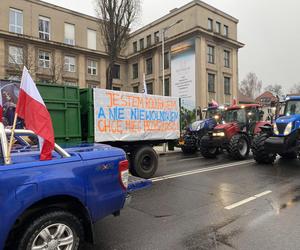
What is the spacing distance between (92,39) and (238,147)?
3203 cm

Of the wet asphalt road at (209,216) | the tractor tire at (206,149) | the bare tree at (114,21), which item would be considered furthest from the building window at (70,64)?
the wet asphalt road at (209,216)

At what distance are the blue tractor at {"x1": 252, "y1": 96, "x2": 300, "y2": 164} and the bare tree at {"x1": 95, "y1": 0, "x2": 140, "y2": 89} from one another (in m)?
17.0

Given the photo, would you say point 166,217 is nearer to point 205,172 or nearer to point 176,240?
point 176,240

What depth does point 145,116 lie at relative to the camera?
9.02 m

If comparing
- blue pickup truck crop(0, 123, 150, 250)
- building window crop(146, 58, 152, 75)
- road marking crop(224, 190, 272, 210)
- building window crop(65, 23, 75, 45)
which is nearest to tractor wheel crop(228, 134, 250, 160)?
road marking crop(224, 190, 272, 210)

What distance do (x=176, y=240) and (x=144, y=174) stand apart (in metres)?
4.64

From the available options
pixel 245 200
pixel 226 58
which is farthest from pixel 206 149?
pixel 226 58

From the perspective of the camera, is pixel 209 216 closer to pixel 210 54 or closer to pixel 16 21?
pixel 210 54

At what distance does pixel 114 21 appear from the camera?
83.1 ft

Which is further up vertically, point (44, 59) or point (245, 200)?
point (44, 59)

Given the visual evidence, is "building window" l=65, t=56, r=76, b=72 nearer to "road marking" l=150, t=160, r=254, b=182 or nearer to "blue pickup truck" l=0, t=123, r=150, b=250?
"road marking" l=150, t=160, r=254, b=182

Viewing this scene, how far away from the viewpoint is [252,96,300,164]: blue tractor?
10.0 meters

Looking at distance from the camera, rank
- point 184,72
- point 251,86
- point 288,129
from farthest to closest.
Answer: point 251,86 < point 184,72 < point 288,129

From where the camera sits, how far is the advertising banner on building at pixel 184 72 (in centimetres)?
3441
